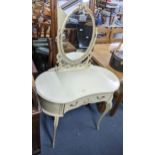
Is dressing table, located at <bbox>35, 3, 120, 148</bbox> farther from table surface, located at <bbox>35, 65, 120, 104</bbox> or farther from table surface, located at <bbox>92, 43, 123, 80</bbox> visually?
table surface, located at <bbox>92, 43, 123, 80</bbox>

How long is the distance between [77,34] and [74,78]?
1.30ft

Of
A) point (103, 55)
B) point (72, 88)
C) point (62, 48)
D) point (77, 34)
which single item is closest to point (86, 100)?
point (72, 88)

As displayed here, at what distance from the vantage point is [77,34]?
1570 millimetres

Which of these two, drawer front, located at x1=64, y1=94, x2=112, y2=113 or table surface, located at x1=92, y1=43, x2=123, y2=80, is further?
table surface, located at x1=92, y1=43, x2=123, y2=80

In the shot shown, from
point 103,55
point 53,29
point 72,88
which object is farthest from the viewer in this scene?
point 103,55

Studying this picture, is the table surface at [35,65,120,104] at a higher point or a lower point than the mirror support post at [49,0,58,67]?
lower

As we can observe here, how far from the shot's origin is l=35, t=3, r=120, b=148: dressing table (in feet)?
4.44

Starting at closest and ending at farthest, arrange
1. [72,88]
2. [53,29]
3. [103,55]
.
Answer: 1. [72,88]
2. [53,29]
3. [103,55]

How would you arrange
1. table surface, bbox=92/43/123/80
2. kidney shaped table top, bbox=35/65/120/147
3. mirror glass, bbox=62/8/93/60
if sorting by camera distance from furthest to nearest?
table surface, bbox=92/43/123/80, mirror glass, bbox=62/8/93/60, kidney shaped table top, bbox=35/65/120/147

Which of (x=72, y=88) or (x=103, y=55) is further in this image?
(x=103, y=55)

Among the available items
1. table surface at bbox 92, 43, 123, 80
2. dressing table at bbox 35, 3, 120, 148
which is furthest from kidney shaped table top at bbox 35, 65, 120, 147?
table surface at bbox 92, 43, 123, 80

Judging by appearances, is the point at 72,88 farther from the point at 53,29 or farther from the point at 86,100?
the point at 53,29
